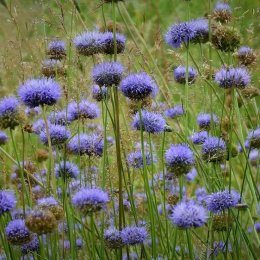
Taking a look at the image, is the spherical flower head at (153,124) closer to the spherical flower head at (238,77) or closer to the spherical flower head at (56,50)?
the spherical flower head at (238,77)

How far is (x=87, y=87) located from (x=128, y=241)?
21.6 inches

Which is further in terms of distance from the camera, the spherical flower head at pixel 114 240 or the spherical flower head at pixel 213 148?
the spherical flower head at pixel 213 148

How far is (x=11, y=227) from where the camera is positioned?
1.19 metres

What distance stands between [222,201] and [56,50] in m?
0.78

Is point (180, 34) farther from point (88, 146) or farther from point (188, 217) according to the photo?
point (188, 217)

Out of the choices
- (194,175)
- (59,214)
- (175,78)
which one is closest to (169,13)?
(194,175)

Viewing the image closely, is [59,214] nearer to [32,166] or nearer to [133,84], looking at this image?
[133,84]

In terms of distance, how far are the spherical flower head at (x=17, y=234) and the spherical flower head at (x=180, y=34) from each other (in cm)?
73

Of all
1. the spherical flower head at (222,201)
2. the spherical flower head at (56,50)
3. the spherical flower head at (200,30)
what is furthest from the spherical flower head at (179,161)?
the spherical flower head at (56,50)

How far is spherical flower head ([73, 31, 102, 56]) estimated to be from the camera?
133cm

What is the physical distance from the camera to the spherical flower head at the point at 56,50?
1.59 meters

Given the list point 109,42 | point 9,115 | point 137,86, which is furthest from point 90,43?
point 9,115

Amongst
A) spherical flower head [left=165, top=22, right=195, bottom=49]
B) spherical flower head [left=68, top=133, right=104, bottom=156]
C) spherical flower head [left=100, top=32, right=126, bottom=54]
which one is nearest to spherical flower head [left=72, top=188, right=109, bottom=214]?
spherical flower head [left=68, top=133, right=104, bottom=156]

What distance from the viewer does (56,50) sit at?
5.25ft
